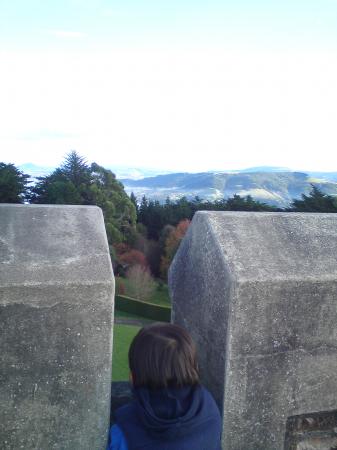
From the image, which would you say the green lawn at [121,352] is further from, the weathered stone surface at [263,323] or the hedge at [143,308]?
the weathered stone surface at [263,323]

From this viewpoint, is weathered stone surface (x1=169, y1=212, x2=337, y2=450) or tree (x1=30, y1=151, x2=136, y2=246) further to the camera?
tree (x1=30, y1=151, x2=136, y2=246)

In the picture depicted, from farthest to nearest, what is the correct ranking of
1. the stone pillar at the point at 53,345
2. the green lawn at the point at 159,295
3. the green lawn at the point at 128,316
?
the green lawn at the point at 159,295 → the green lawn at the point at 128,316 → the stone pillar at the point at 53,345

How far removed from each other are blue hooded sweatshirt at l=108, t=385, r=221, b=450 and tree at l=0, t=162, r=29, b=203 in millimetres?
32740

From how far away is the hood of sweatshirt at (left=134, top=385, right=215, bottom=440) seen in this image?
1.62 meters

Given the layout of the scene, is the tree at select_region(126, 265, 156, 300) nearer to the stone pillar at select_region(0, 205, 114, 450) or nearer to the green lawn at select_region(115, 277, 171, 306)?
the green lawn at select_region(115, 277, 171, 306)

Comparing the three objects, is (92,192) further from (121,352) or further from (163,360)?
(163,360)

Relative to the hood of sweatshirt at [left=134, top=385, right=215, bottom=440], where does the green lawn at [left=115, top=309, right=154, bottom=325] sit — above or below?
below

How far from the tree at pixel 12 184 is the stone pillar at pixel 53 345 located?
32087 mm

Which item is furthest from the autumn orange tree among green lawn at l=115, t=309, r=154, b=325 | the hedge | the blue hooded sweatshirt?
the blue hooded sweatshirt

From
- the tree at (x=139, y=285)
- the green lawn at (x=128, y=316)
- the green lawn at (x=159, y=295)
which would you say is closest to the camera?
the green lawn at (x=128, y=316)

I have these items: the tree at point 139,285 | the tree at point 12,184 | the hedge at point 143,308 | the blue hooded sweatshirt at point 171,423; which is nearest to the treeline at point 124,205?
the tree at point 12,184

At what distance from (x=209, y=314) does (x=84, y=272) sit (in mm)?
786

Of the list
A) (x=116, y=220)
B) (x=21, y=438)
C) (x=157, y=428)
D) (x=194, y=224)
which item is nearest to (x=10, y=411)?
(x=21, y=438)

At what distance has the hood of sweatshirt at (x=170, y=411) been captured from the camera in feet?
5.31
